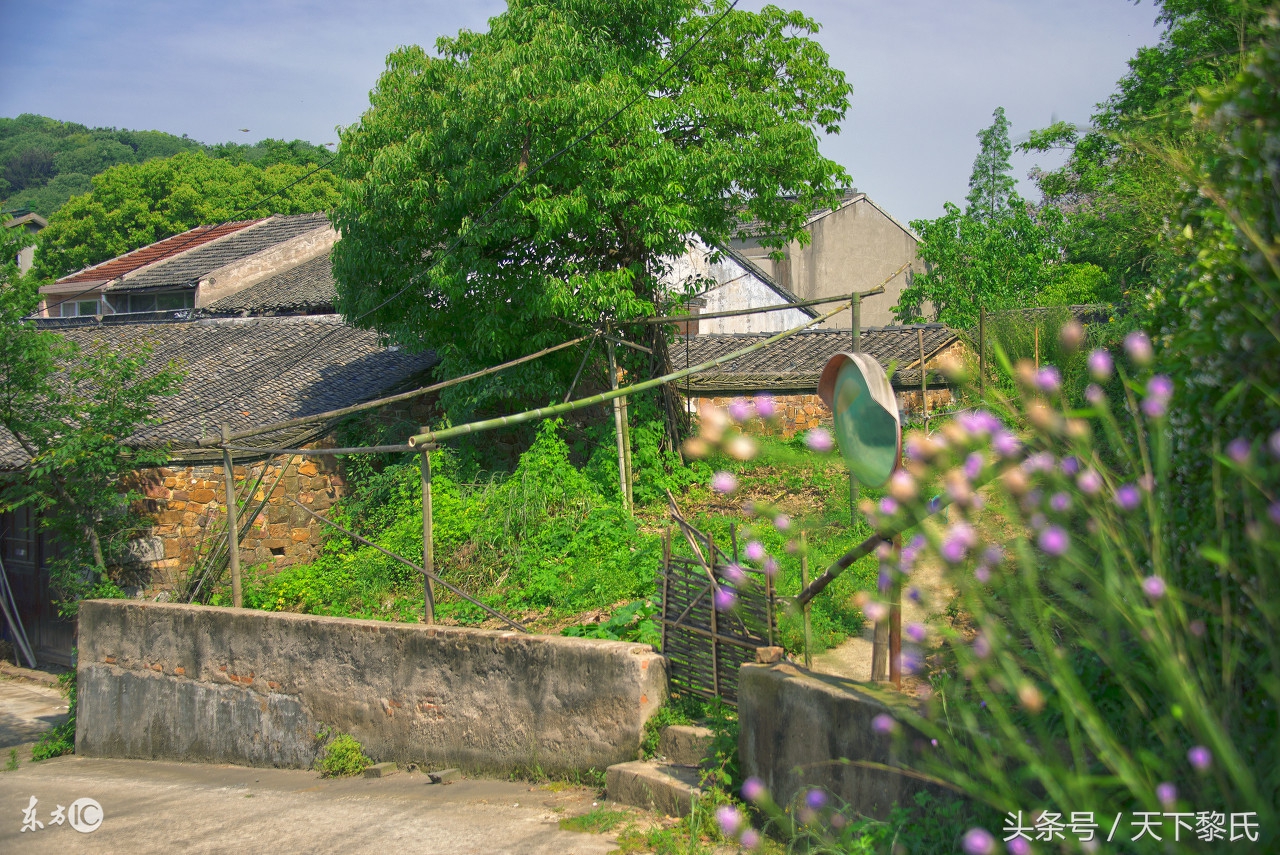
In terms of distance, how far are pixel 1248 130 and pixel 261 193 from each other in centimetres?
3430

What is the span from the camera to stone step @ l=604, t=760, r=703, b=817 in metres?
4.91

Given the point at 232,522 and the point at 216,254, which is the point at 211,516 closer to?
the point at 232,522

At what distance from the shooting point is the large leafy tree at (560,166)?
9570 millimetres

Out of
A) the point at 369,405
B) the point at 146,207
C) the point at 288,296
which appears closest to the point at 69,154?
the point at 146,207

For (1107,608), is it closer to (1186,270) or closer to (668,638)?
(1186,270)

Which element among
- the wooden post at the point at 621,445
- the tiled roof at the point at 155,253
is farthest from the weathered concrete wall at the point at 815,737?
the tiled roof at the point at 155,253

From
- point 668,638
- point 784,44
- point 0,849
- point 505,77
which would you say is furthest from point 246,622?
point 784,44

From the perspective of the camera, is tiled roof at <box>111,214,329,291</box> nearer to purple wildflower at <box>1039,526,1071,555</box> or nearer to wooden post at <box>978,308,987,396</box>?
wooden post at <box>978,308,987,396</box>

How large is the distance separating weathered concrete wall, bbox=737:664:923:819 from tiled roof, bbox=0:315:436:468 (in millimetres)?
8064

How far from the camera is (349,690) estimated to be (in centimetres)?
721

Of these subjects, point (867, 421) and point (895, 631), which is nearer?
point (867, 421)

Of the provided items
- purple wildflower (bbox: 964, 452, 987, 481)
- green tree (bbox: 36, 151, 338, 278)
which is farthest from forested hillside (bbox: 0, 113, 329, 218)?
purple wildflower (bbox: 964, 452, 987, 481)

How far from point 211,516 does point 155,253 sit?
15.3 m

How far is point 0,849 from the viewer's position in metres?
6.02
